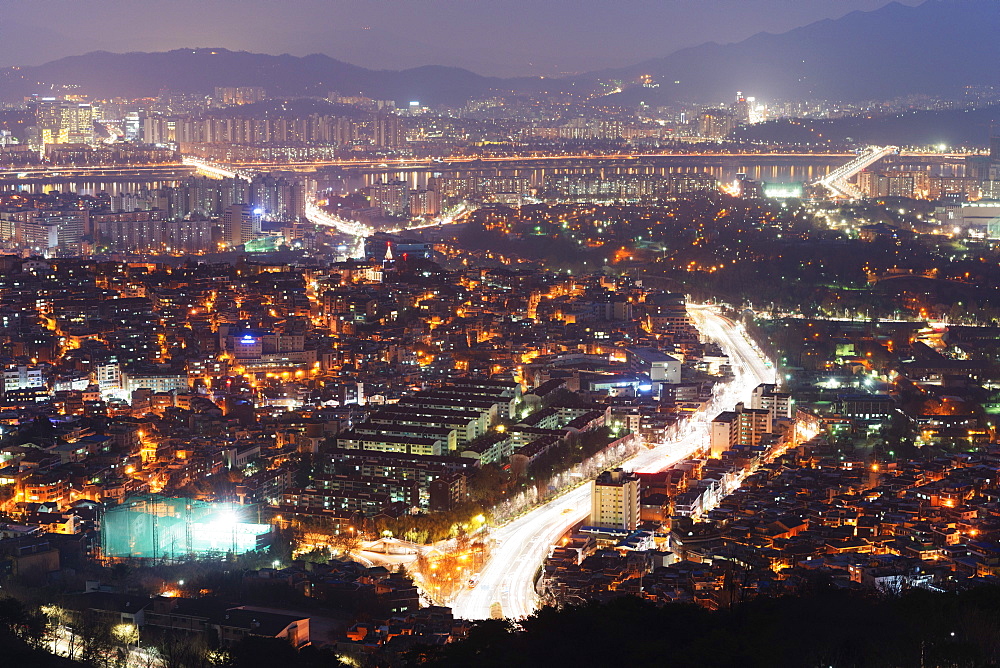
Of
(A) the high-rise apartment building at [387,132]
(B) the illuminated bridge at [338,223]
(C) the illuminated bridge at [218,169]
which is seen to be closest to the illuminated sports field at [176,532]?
(B) the illuminated bridge at [338,223]

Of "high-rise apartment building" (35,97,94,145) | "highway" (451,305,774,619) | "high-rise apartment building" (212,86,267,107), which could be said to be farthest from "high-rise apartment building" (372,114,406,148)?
"highway" (451,305,774,619)

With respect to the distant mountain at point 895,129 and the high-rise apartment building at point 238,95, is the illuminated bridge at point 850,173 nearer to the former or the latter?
the distant mountain at point 895,129

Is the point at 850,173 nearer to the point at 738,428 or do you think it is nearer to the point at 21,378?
the point at 738,428

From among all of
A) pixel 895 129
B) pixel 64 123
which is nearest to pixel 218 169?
pixel 64 123

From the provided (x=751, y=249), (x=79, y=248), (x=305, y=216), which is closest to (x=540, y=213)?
(x=305, y=216)

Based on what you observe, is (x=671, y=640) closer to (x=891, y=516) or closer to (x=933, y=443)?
(x=891, y=516)

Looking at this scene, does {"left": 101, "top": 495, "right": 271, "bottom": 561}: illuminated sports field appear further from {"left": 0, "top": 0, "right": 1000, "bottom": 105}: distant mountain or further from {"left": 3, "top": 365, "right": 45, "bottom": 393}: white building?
{"left": 0, "top": 0, "right": 1000, "bottom": 105}: distant mountain
